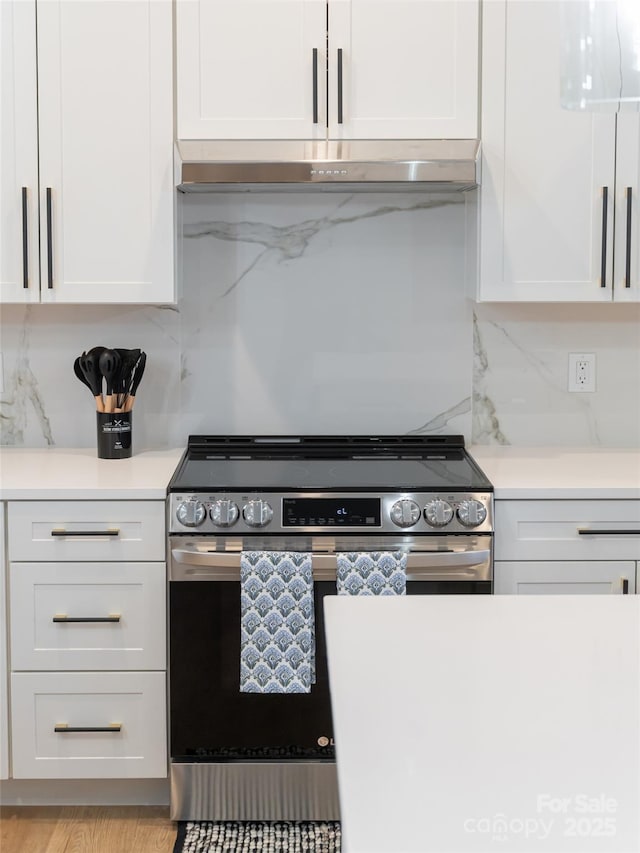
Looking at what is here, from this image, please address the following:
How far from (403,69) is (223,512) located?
1.33 metres

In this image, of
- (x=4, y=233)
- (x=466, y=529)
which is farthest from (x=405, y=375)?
(x=4, y=233)

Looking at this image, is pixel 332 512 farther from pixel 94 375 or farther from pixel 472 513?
pixel 94 375

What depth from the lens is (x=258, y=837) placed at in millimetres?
2695

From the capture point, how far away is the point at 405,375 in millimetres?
3260

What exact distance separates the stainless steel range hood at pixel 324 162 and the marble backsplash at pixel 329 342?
0.43 meters

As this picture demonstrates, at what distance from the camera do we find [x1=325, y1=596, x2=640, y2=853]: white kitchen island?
98cm

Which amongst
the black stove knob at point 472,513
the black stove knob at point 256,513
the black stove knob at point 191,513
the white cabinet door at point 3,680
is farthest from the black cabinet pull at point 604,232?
the white cabinet door at point 3,680

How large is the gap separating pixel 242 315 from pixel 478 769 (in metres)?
2.30

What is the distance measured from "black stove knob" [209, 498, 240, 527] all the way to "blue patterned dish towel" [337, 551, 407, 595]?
30 cm

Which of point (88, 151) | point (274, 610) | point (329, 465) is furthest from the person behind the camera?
point (329, 465)

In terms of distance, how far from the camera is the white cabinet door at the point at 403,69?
9.16ft

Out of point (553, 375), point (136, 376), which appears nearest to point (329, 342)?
point (136, 376)

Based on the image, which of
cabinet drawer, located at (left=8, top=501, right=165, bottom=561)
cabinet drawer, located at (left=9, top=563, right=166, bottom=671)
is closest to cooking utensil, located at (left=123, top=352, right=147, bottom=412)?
cabinet drawer, located at (left=8, top=501, right=165, bottom=561)

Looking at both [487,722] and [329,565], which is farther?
[329,565]
